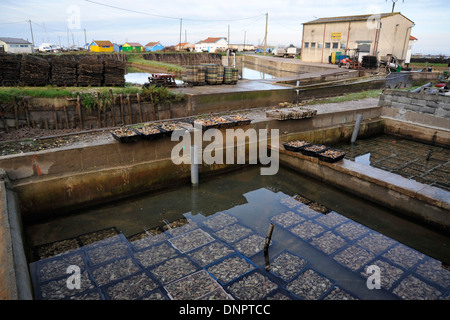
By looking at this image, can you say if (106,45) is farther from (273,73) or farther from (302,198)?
(302,198)

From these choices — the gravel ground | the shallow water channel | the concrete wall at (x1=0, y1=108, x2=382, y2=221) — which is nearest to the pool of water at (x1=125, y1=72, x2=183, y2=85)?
the gravel ground

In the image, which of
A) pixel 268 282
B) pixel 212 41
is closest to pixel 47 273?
pixel 268 282

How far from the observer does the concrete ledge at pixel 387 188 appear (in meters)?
8.45

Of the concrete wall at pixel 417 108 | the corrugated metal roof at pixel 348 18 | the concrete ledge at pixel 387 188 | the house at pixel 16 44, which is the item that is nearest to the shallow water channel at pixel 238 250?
the concrete ledge at pixel 387 188

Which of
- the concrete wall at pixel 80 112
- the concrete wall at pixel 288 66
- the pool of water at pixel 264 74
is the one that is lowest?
the concrete wall at pixel 80 112

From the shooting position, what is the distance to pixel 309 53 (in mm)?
42281

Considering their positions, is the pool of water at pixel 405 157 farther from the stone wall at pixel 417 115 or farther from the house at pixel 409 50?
the house at pixel 409 50

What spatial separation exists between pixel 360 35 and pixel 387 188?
3301 centimetres

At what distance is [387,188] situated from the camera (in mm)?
9516

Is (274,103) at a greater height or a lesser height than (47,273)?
greater

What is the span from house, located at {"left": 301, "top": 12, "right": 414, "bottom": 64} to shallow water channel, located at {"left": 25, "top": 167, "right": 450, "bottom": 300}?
3215 centimetres

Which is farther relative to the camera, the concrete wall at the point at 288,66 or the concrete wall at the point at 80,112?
the concrete wall at the point at 288,66

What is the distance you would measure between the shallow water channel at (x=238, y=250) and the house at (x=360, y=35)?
105 feet
